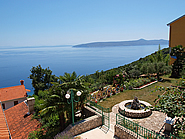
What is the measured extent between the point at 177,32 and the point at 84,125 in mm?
22780

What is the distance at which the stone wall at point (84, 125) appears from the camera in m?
8.83

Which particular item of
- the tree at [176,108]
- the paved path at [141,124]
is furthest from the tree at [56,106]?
the tree at [176,108]

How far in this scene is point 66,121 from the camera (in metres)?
10.1

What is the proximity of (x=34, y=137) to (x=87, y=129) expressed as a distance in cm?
325

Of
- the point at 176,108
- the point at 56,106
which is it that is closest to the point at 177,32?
the point at 176,108

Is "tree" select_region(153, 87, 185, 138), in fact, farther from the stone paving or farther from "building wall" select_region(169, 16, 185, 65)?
"building wall" select_region(169, 16, 185, 65)

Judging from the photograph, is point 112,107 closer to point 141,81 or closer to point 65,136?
point 65,136

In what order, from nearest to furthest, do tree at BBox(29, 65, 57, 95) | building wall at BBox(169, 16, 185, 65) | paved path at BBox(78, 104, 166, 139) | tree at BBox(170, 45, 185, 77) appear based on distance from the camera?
paved path at BBox(78, 104, 166, 139), tree at BBox(170, 45, 185, 77), building wall at BBox(169, 16, 185, 65), tree at BBox(29, 65, 57, 95)

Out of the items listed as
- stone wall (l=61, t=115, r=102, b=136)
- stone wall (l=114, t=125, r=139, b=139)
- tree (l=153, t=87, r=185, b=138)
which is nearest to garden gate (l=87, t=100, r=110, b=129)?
stone wall (l=61, t=115, r=102, b=136)

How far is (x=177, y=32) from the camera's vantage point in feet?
77.3

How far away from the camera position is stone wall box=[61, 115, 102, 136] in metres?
8.83

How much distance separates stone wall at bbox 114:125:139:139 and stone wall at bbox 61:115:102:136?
1.58 metres

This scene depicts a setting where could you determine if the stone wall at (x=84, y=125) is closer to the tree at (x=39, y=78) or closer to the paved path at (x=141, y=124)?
the paved path at (x=141, y=124)

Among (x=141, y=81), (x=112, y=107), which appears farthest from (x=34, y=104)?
(x=141, y=81)
